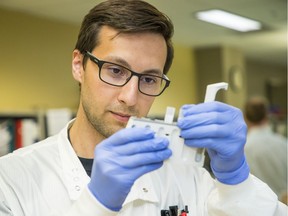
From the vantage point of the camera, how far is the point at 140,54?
967mm

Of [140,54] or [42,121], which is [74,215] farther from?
[42,121]

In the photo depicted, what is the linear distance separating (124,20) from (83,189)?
391 millimetres

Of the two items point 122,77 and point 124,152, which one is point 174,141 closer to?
point 124,152

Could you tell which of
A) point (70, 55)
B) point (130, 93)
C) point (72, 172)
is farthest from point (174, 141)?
point (70, 55)

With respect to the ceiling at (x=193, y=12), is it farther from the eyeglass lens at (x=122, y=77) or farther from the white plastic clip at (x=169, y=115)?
the white plastic clip at (x=169, y=115)

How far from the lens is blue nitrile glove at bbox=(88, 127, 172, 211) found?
2.52 feet

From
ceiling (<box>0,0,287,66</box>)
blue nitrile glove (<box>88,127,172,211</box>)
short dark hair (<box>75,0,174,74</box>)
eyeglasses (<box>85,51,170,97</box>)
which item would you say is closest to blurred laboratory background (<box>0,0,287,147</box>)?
ceiling (<box>0,0,287,66</box>)

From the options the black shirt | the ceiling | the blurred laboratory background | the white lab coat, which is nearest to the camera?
the white lab coat

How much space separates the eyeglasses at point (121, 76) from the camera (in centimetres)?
95

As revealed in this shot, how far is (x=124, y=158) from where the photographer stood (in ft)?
2.56

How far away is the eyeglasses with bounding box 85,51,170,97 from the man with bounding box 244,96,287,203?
107 cm

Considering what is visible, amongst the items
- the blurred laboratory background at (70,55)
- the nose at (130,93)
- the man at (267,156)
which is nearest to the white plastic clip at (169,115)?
the nose at (130,93)

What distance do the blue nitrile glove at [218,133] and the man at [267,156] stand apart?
1.04 meters

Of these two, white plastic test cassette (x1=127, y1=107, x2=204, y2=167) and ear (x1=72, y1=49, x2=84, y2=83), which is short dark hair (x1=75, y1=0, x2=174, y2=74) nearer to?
ear (x1=72, y1=49, x2=84, y2=83)
